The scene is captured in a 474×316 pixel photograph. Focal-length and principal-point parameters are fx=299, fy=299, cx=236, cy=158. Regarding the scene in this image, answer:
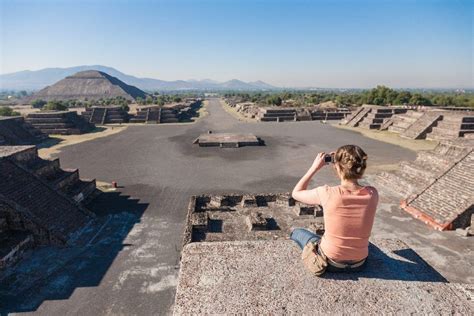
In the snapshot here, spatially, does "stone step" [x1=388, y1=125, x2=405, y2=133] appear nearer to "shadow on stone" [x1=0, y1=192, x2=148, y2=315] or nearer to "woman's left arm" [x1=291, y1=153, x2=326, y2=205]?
"shadow on stone" [x1=0, y1=192, x2=148, y2=315]

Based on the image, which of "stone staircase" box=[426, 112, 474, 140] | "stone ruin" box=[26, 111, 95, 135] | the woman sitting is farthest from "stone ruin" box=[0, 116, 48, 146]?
"stone staircase" box=[426, 112, 474, 140]

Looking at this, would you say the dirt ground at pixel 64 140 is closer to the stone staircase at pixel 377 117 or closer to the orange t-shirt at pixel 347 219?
the orange t-shirt at pixel 347 219

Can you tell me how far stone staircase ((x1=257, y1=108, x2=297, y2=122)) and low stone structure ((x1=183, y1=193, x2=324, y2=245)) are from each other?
42.9 metres

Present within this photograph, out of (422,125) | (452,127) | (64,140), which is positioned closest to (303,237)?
(452,127)

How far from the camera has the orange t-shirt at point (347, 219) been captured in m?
3.70

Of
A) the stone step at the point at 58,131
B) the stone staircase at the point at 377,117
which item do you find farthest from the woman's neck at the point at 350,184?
the stone staircase at the point at 377,117

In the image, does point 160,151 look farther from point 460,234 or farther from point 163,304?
point 460,234

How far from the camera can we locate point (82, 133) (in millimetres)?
41562

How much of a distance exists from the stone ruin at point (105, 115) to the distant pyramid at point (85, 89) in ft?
320

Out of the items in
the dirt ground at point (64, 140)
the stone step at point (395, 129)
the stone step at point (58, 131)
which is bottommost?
the dirt ground at point (64, 140)

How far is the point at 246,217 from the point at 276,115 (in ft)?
152

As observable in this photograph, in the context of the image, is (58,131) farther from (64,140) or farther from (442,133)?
(442,133)

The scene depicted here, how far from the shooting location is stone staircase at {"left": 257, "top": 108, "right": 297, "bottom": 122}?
56.3m

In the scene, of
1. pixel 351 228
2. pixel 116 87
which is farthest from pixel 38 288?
pixel 116 87
